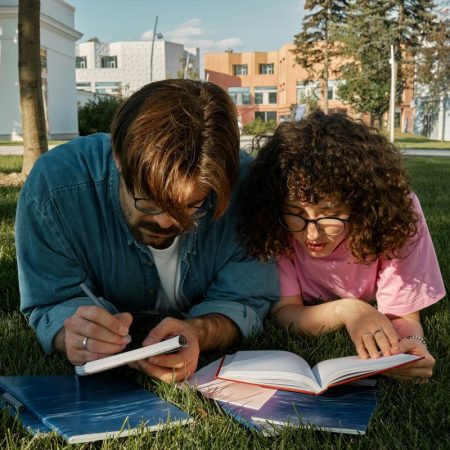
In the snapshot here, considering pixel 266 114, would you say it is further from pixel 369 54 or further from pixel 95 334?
pixel 95 334

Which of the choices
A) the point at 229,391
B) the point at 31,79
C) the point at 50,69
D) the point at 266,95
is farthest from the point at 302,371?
the point at 266,95

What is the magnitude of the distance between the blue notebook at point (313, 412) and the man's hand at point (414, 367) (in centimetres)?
15

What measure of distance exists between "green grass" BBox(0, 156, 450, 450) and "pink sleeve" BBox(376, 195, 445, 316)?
16 cm

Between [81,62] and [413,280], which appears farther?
[81,62]

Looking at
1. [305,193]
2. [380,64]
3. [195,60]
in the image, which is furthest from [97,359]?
[195,60]

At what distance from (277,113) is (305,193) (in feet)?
209

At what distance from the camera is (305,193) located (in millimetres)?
2172

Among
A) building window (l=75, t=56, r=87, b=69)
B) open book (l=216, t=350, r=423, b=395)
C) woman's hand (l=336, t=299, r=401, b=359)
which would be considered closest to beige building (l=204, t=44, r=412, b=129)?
building window (l=75, t=56, r=87, b=69)

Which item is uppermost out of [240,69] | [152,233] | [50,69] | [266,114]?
[240,69]

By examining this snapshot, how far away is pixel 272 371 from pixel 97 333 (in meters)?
0.51

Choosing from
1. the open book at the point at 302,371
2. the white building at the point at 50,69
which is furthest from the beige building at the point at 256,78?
the open book at the point at 302,371

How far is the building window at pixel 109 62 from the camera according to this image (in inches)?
2434

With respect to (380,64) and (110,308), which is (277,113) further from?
(110,308)

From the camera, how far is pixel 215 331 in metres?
2.18
